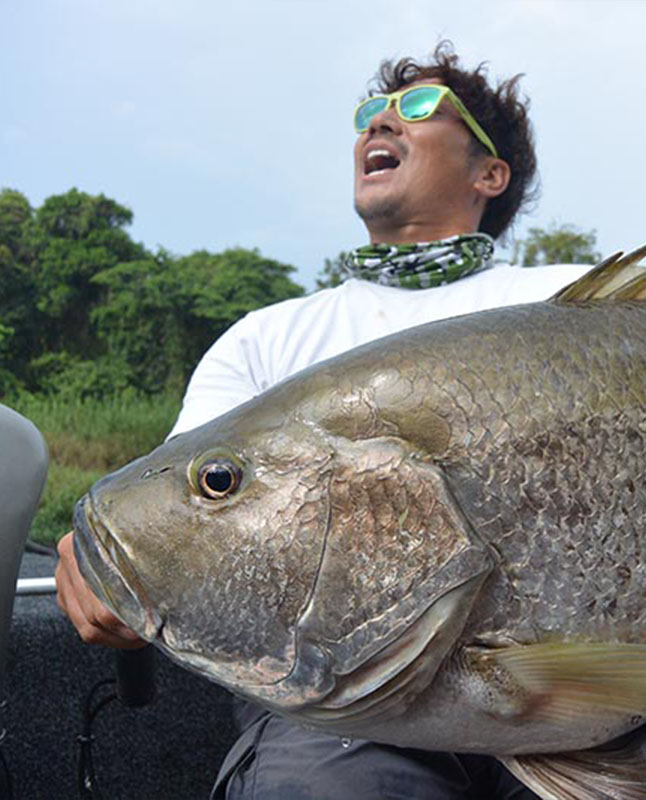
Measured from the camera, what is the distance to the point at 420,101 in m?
2.58

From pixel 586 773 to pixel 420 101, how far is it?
193cm

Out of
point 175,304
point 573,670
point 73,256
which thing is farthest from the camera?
point 73,256

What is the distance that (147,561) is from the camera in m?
1.08

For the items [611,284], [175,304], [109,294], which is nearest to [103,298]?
[109,294]

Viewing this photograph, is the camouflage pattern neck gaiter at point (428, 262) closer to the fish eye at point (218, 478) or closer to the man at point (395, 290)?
the man at point (395, 290)

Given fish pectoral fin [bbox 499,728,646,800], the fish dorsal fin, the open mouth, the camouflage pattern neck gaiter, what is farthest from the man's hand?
the open mouth

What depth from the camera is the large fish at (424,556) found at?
1.04 metres

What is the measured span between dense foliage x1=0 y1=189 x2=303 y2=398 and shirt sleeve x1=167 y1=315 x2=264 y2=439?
12275mm

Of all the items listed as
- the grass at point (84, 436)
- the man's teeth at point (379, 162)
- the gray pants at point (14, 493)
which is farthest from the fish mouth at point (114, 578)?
the grass at point (84, 436)

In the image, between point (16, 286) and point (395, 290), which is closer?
point (395, 290)

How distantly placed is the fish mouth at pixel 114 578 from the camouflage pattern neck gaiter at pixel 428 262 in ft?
4.29

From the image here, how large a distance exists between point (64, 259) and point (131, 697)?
15.9 m

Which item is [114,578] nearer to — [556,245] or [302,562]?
[302,562]

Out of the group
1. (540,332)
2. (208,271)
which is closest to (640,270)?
(540,332)
